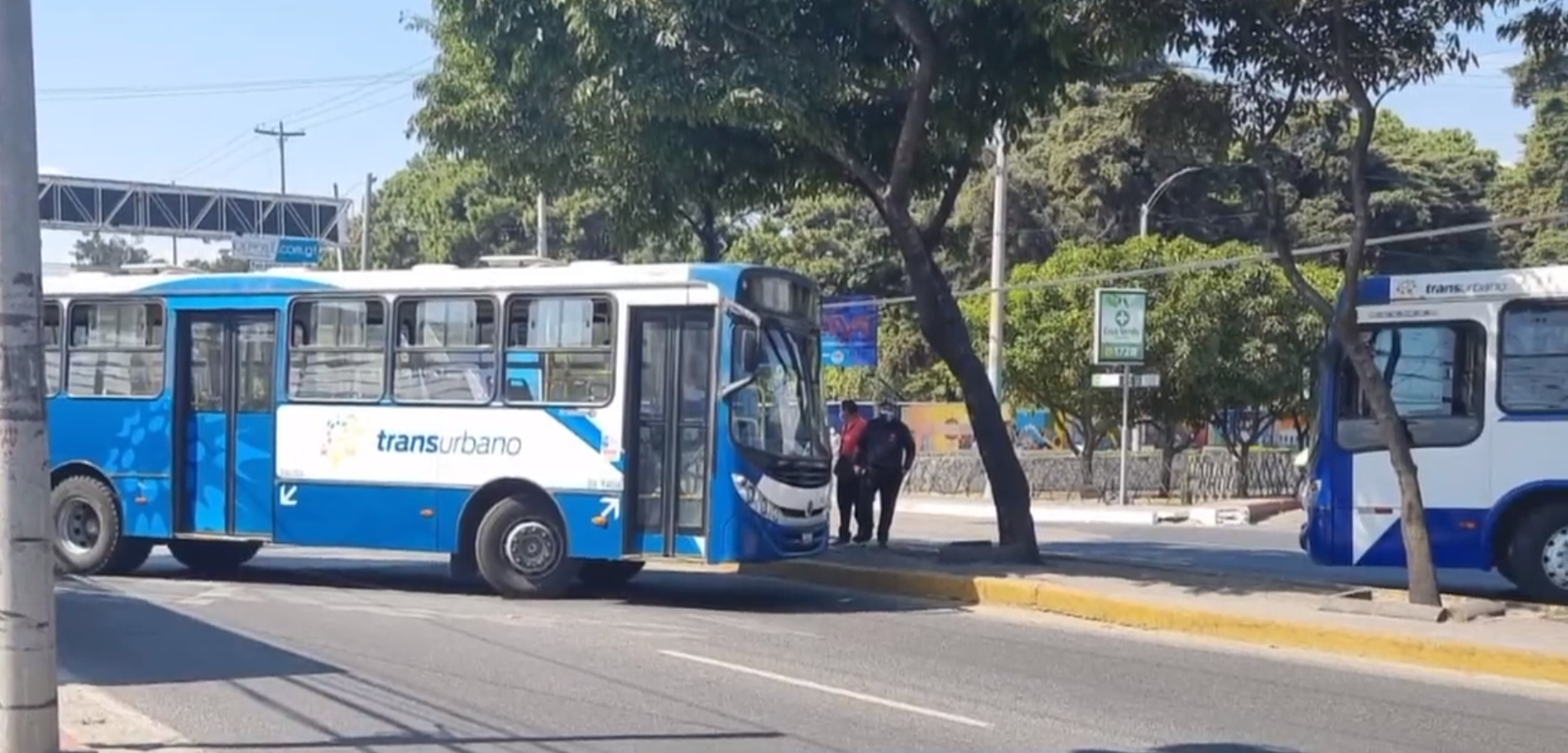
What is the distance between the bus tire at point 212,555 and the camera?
1941cm

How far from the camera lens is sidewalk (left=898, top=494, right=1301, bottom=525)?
104ft

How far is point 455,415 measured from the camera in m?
16.6

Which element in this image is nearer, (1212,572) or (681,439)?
(681,439)

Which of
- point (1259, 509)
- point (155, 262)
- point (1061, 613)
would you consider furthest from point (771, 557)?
point (1259, 509)

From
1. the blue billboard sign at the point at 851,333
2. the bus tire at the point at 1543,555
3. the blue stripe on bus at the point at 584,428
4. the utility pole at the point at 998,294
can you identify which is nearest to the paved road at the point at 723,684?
the blue stripe on bus at the point at 584,428

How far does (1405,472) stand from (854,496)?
7055 millimetres

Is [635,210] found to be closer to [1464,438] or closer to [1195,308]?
[1464,438]

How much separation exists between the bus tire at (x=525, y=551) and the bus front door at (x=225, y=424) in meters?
2.48

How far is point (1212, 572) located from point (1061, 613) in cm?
272

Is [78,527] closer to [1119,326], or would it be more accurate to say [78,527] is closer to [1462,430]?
[1462,430]

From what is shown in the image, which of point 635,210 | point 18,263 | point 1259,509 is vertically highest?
point 635,210

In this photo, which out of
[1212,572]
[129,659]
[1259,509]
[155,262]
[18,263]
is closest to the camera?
[18,263]

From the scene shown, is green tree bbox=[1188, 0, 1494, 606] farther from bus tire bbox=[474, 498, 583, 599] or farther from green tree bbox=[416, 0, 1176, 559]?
bus tire bbox=[474, 498, 583, 599]

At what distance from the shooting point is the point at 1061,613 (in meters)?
15.4
